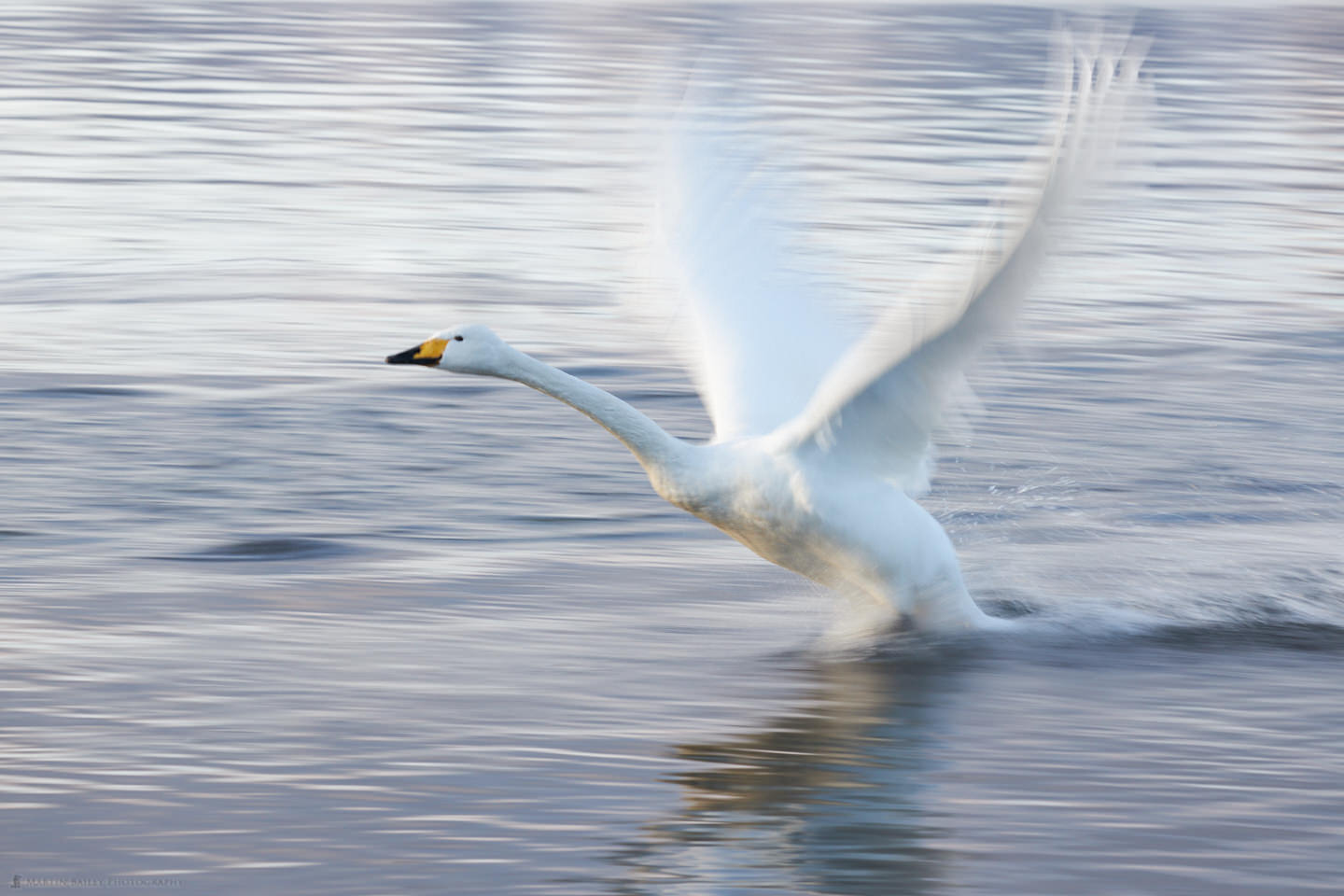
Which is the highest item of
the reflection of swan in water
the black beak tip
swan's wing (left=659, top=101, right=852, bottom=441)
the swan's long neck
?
swan's wing (left=659, top=101, right=852, bottom=441)

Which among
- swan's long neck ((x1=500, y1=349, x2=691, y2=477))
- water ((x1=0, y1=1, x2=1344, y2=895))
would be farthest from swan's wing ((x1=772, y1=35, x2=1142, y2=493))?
swan's long neck ((x1=500, y1=349, x2=691, y2=477))

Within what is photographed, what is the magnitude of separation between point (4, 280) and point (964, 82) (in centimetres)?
1725

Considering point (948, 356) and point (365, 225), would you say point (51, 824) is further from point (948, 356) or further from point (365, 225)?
point (365, 225)

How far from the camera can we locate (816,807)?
20.0 ft

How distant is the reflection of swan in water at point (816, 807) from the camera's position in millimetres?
5621

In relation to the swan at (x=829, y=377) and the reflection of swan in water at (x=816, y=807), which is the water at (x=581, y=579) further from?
the swan at (x=829, y=377)

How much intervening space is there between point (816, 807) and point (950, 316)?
1.43 metres

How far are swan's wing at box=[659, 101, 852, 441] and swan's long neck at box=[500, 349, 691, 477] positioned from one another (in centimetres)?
91

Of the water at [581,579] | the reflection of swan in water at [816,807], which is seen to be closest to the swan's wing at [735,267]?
the water at [581,579]

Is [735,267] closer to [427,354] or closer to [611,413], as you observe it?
[611,413]

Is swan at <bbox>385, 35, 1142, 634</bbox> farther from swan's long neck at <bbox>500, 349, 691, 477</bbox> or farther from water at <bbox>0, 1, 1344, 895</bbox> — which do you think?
water at <bbox>0, 1, 1344, 895</bbox>

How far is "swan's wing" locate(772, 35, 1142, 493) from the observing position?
5898 millimetres

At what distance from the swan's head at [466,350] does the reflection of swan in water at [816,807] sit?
1.54 meters

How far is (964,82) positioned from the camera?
94.8 feet
